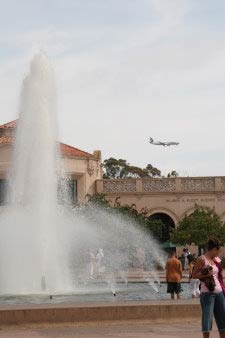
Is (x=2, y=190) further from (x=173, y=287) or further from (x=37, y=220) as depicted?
(x=173, y=287)

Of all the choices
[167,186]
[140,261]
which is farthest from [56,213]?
[167,186]

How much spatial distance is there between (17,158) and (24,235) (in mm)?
3069

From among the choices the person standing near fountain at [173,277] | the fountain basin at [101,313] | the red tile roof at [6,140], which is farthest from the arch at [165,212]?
the fountain basin at [101,313]

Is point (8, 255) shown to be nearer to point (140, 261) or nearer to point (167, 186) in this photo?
point (140, 261)

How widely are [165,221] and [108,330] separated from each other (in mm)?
40815

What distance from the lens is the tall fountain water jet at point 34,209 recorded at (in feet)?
63.7

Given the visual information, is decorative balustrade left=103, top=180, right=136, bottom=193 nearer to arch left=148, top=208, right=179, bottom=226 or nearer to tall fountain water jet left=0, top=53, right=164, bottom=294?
arch left=148, top=208, right=179, bottom=226

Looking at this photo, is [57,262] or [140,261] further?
Answer: [140,261]

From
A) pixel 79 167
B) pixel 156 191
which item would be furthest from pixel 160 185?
→ pixel 79 167

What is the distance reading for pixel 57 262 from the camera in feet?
65.7

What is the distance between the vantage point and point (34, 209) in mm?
20719

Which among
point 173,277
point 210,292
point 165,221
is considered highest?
point 165,221

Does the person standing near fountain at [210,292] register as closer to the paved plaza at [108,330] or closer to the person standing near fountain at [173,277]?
the paved plaza at [108,330]

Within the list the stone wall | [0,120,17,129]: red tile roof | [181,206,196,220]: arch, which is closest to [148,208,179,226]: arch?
the stone wall
